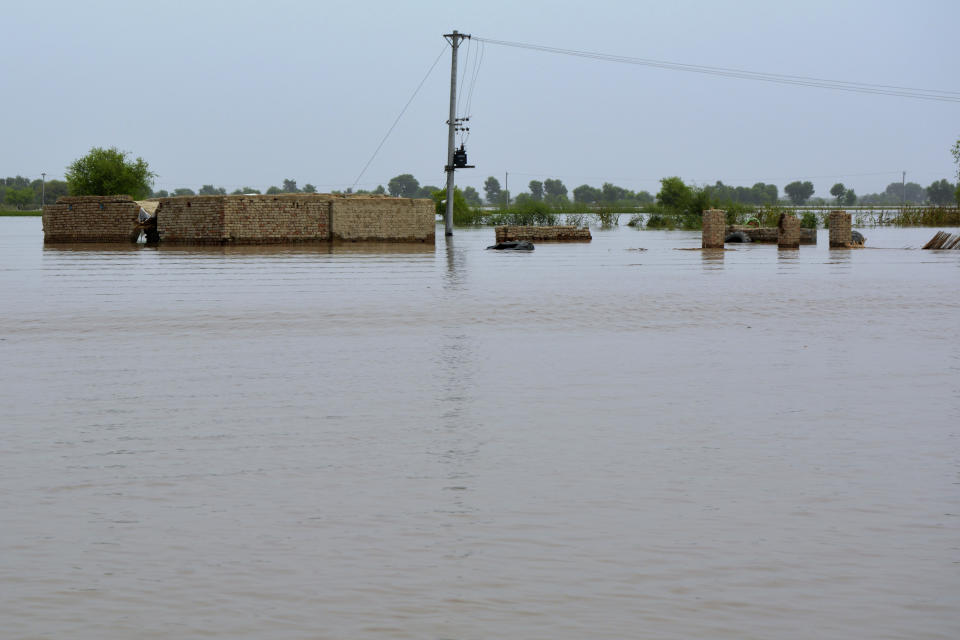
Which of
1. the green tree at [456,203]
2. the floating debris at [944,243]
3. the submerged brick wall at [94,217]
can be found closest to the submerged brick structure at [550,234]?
the submerged brick wall at [94,217]

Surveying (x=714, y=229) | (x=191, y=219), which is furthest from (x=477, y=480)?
(x=714, y=229)

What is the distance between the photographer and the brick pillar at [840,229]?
42.9 metres

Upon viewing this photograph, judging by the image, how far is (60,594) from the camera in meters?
4.17

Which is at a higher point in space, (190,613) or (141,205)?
(141,205)

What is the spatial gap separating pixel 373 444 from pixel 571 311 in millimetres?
9523

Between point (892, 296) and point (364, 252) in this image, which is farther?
point (364, 252)

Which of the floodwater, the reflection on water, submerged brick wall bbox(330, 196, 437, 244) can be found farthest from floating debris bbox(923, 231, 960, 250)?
the floodwater

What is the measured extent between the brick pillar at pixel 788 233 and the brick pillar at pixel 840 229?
1374 mm

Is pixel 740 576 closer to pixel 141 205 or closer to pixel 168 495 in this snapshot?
pixel 168 495

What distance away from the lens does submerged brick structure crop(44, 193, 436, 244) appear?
127 feet

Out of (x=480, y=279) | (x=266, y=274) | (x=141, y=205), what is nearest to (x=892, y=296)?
(x=480, y=279)

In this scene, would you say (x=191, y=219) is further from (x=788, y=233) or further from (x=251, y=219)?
(x=788, y=233)

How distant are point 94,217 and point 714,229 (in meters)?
23.2

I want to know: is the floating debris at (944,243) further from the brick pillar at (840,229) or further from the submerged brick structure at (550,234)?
the submerged brick structure at (550,234)
